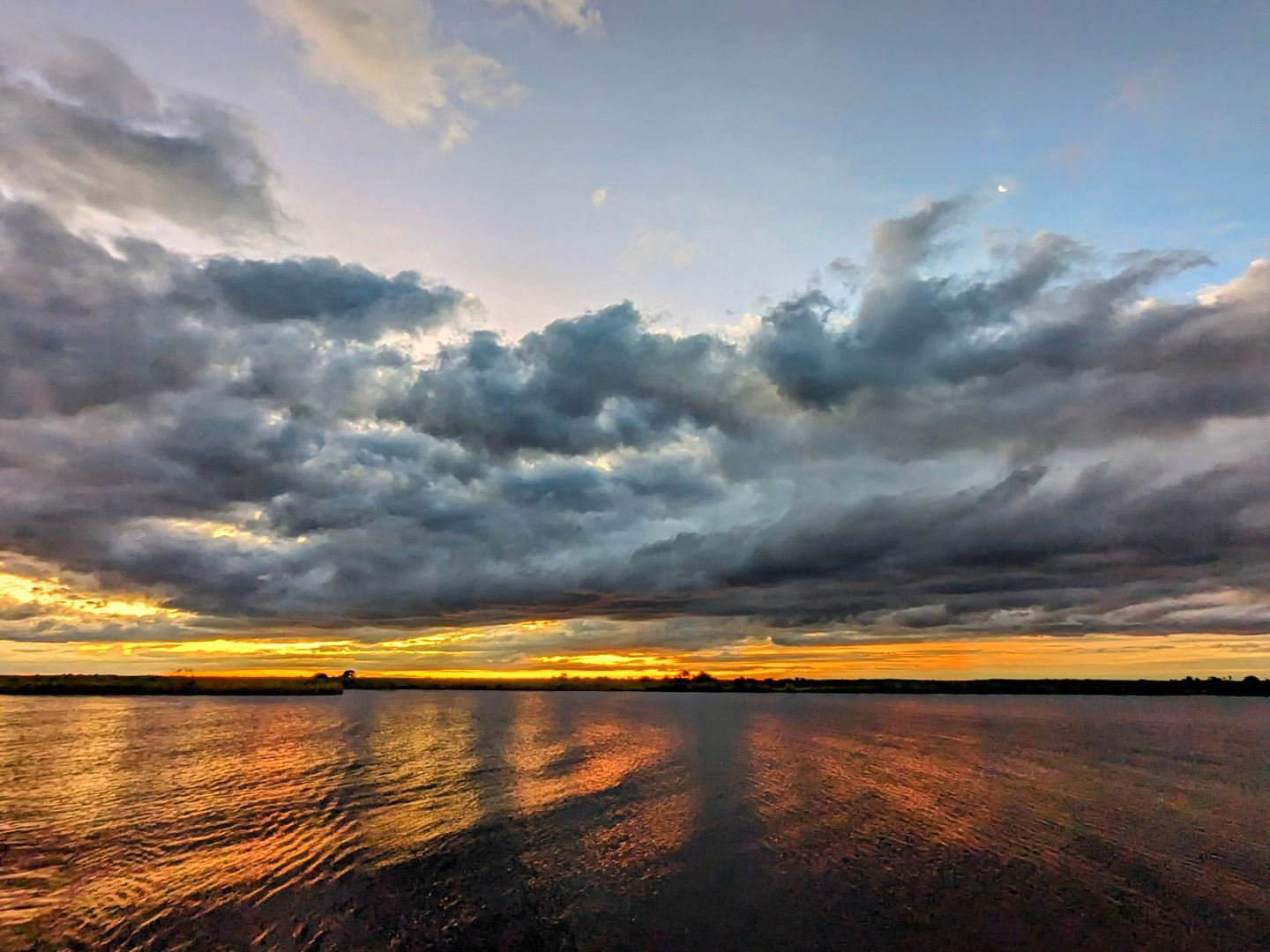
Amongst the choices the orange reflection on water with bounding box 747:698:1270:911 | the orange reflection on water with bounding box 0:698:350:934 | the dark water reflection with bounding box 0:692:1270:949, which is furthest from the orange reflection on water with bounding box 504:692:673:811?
the orange reflection on water with bounding box 0:698:350:934

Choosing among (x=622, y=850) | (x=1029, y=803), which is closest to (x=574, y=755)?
(x=622, y=850)

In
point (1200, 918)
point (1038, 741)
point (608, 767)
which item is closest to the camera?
point (1200, 918)

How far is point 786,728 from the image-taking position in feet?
335

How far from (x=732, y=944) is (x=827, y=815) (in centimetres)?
2076

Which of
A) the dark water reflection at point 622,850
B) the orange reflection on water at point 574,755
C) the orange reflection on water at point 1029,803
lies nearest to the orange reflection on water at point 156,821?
the dark water reflection at point 622,850

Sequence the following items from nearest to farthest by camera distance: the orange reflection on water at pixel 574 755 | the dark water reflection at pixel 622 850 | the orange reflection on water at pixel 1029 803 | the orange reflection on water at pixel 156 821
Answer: the dark water reflection at pixel 622 850
the orange reflection on water at pixel 156 821
the orange reflection on water at pixel 1029 803
the orange reflection on water at pixel 574 755

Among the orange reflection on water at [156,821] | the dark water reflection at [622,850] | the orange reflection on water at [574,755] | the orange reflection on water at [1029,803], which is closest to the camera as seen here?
the dark water reflection at [622,850]

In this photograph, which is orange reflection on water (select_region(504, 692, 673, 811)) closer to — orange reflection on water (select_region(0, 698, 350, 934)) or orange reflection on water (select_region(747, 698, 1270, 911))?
orange reflection on water (select_region(747, 698, 1270, 911))

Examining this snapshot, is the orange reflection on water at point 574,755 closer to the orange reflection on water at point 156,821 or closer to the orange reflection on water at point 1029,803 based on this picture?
the orange reflection on water at point 1029,803

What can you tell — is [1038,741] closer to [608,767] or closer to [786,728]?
[786,728]

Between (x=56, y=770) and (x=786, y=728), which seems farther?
(x=786, y=728)

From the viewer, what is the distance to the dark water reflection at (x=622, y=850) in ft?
75.7

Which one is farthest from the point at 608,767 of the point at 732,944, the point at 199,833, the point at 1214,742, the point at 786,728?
the point at 1214,742

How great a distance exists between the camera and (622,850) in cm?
3250
